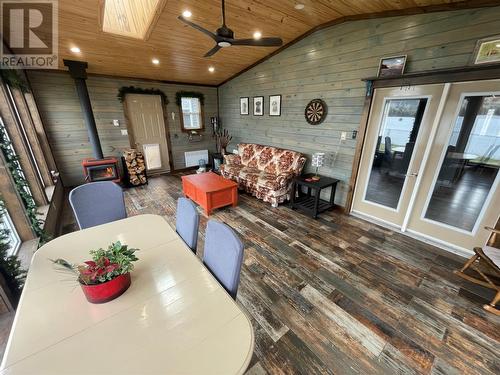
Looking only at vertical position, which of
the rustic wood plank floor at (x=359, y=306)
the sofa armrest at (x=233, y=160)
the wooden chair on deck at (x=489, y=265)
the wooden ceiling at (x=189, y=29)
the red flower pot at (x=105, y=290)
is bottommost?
the rustic wood plank floor at (x=359, y=306)

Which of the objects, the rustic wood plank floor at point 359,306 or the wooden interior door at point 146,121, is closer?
the rustic wood plank floor at point 359,306

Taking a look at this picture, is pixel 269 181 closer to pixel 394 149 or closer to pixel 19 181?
pixel 394 149

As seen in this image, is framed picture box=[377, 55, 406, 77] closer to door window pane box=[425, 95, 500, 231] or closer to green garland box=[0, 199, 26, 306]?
door window pane box=[425, 95, 500, 231]

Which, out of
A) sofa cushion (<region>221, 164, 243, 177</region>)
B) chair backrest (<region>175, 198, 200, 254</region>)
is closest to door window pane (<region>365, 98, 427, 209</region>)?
sofa cushion (<region>221, 164, 243, 177</region>)

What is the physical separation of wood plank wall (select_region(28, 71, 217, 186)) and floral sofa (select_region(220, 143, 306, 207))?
8.24ft

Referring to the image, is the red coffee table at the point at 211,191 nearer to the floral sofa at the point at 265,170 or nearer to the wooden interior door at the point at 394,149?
the floral sofa at the point at 265,170

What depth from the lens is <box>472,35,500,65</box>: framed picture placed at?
2.01 meters

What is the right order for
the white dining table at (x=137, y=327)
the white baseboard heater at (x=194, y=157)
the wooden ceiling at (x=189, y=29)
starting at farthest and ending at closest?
the white baseboard heater at (x=194, y=157), the wooden ceiling at (x=189, y=29), the white dining table at (x=137, y=327)

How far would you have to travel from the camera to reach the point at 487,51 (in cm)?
206

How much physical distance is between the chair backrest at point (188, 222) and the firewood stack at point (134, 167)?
3.66m

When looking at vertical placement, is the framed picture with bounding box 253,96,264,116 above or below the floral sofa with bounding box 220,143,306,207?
above

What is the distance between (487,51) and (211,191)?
3563 millimetres

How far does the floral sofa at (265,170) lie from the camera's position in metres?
3.76

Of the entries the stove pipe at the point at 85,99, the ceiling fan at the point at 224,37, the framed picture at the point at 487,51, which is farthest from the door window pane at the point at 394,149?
the stove pipe at the point at 85,99
